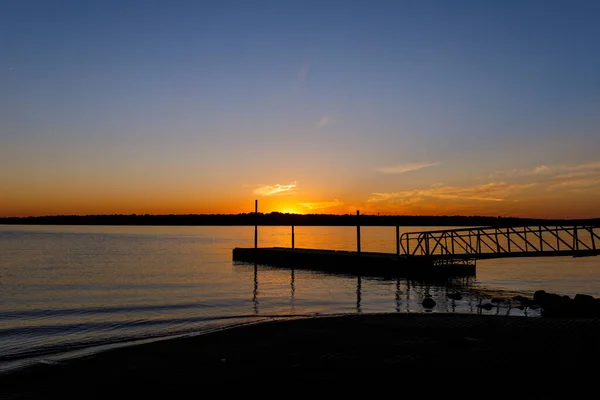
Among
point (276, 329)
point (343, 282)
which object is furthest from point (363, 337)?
point (343, 282)

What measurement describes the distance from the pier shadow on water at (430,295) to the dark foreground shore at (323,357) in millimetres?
8395

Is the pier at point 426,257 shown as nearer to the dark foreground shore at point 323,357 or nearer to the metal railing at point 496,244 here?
the metal railing at point 496,244

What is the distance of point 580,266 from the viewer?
56938mm

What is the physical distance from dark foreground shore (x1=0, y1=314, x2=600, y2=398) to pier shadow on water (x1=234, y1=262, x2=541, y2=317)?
8395 mm

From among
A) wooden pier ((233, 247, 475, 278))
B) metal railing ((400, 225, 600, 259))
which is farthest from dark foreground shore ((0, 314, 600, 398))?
wooden pier ((233, 247, 475, 278))

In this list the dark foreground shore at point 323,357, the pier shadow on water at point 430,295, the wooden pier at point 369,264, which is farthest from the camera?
the wooden pier at point 369,264

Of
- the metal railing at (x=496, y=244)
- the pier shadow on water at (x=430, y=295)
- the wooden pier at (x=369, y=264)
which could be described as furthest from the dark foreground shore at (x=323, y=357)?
the wooden pier at (x=369, y=264)

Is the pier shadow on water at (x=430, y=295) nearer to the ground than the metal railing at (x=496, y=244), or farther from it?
nearer to the ground

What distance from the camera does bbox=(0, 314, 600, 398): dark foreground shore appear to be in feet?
34.3

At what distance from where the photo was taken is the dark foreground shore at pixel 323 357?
10.5 m

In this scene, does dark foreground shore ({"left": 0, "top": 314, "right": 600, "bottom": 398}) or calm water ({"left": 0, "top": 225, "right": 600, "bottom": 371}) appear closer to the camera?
dark foreground shore ({"left": 0, "top": 314, "right": 600, "bottom": 398})

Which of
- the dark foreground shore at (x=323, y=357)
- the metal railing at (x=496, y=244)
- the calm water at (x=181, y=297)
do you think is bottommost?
the calm water at (x=181, y=297)

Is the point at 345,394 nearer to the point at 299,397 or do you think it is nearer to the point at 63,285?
the point at 299,397

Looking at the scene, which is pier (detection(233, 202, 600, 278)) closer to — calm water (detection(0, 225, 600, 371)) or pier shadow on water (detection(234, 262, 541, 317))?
pier shadow on water (detection(234, 262, 541, 317))
